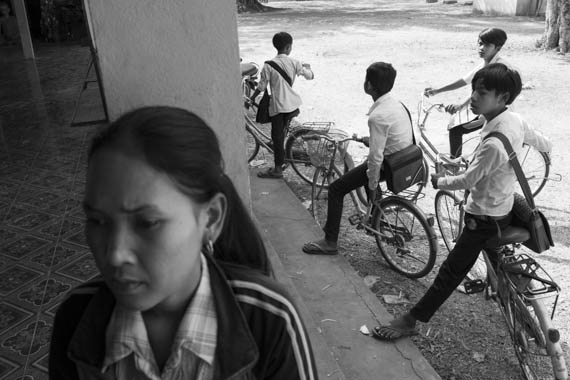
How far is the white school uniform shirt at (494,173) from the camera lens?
271cm

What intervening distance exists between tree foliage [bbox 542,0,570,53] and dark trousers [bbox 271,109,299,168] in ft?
27.6

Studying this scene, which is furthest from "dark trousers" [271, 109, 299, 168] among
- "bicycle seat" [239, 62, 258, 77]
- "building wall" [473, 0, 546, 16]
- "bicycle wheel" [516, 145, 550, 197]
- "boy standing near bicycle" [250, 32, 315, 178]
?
"building wall" [473, 0, 546, 16]

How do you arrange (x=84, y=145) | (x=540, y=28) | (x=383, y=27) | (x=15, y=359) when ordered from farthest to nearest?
(x=383, y=27)
(x=540, y=28)
(x=84, y=145)
(x=15, y=359)

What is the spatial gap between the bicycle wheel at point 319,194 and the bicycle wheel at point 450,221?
0.91m

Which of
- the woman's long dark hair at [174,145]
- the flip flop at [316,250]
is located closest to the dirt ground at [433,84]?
the flip flop at [316,250]

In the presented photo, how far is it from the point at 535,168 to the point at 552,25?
25.5 feet

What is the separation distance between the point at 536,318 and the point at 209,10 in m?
2.38

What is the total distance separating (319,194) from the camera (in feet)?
16.5

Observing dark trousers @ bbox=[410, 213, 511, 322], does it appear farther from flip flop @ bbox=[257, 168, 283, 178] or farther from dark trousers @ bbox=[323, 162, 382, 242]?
flip flop @ bbox=[257, 168, 283, 178]

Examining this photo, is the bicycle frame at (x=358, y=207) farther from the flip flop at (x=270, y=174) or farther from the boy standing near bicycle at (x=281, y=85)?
the flip flop at (x=270, y=174)

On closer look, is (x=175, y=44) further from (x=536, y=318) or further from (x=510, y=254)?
(x=536, y=318)

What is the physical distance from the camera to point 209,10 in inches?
109

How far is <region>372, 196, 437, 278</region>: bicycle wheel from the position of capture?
3832mm

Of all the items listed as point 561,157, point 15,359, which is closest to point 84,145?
point 15,359
